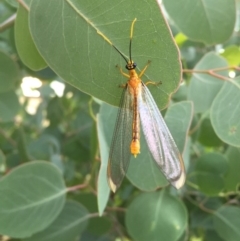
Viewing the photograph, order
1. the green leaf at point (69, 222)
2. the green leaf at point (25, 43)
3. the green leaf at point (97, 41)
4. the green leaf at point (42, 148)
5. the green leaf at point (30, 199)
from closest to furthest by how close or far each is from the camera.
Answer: the green leaf at point (97, 41)
the green leaf at point (25, 43)
the green leaf at point (30, 199)
the green leaf at point (69, 222)
the green leaf at point (42, 148)

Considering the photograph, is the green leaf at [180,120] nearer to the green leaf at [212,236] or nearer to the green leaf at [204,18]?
the green leaf at [204,18]

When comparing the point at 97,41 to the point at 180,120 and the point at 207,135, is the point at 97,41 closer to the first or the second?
the point at 180,120

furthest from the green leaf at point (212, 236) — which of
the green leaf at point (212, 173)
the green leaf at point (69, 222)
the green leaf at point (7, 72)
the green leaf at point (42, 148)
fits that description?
the green leaf at point (7, 72)

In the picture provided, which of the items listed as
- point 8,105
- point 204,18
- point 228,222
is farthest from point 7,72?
point 228,222

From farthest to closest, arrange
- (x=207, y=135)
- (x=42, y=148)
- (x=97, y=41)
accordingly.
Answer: (x=42, y=148), (x=207, y=135), (x=97, y=41)

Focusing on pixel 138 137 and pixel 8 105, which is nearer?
pixel 138 137

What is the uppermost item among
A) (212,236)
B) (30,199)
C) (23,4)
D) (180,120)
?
(23,4)

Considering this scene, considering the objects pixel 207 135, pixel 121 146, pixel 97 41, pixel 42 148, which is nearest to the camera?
pixel 97 41
